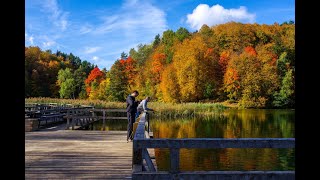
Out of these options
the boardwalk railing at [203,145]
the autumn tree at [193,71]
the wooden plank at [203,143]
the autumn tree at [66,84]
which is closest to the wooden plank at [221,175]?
the boardwalk railing at [203,145]

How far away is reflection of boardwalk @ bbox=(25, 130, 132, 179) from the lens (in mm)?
7258

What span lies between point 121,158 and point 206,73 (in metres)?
49.6

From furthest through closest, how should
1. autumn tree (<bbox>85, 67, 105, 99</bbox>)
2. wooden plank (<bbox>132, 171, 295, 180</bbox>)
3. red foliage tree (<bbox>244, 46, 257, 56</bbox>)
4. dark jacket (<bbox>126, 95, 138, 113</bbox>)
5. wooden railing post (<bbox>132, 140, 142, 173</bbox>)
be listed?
autumn tree (<bbox>85, 67, 105, 99</bbox>) < red foliage tree (<bbox>244, 46, 257, 56</bbox>) < dark jacket (<bbox>126, 95, 138, 113</bbox>) < wooden railing post (<bbox>132, 140, 142, 173</bbox>) < wooden plank (<bbox>132, 171, 295, 180</bbox>)

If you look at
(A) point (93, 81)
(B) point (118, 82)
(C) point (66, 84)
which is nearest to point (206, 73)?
(B) point (118, 82)

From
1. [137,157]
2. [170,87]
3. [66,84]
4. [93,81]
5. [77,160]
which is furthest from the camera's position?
[93,81]

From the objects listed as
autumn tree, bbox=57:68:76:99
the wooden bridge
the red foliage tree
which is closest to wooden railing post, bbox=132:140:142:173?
the wooden bridge

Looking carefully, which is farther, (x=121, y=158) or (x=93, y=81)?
(x=93, y=81)

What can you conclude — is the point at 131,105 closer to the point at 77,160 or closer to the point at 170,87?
the point at 77,160

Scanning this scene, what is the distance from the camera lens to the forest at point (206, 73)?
5741cm

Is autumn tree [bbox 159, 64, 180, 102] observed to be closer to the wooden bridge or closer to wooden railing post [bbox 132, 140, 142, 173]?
the wooden bridge

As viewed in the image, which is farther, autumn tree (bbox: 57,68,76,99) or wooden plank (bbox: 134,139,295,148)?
autumn tree (bbox: 57,68,76,99)

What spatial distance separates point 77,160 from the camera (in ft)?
29.3

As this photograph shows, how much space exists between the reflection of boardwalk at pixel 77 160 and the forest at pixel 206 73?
145 ft
